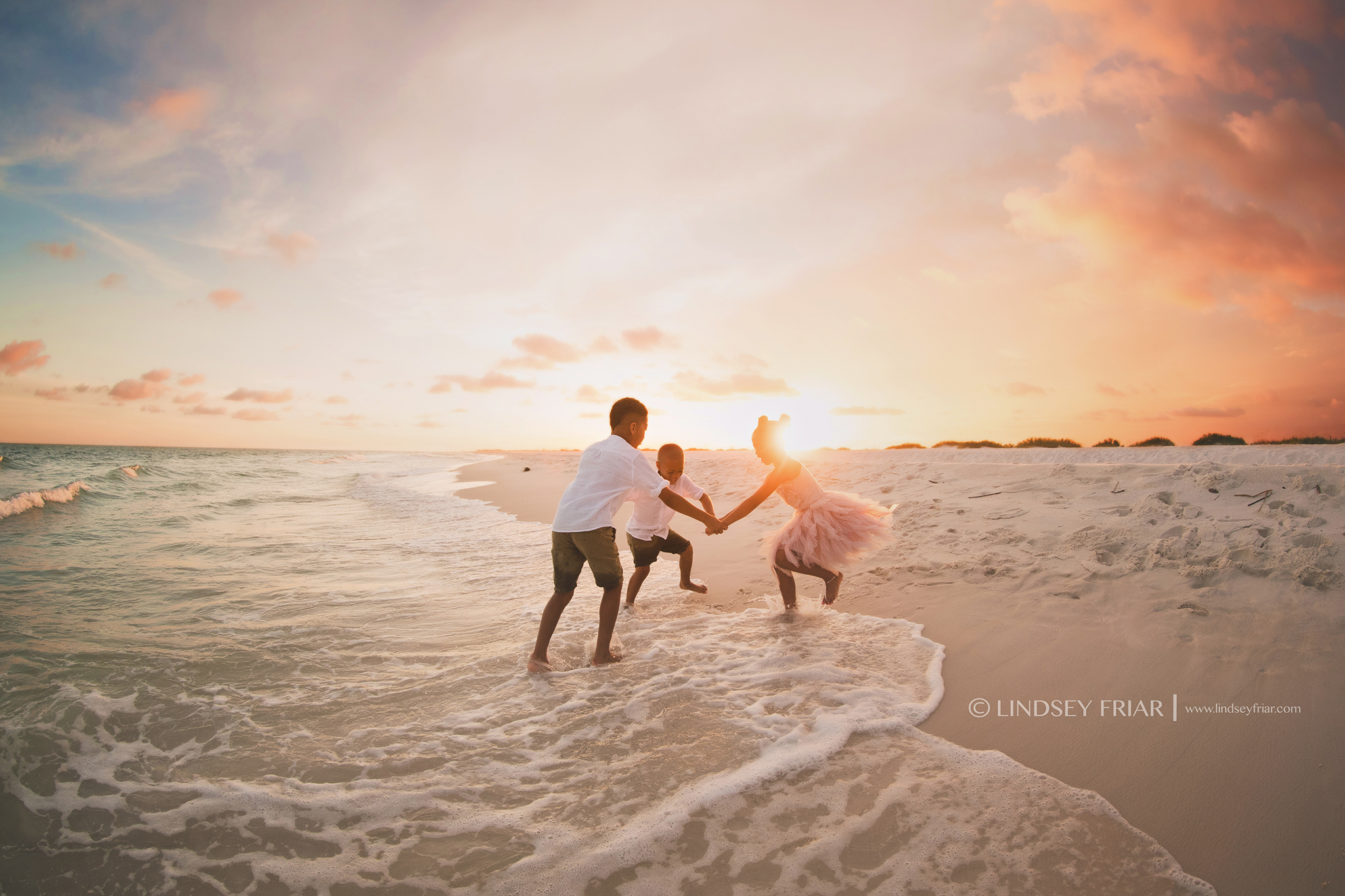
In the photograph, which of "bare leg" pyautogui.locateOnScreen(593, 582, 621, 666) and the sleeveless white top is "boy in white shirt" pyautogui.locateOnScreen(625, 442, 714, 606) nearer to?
the sleeveless white top

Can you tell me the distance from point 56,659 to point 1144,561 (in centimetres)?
956

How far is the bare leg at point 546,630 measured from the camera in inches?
165

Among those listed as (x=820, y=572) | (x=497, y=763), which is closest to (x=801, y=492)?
(x=820, y=572)

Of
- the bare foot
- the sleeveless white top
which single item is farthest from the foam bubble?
the bare foot

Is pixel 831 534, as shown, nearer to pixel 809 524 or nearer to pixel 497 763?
pixel 809 524

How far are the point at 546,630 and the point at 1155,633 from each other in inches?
182

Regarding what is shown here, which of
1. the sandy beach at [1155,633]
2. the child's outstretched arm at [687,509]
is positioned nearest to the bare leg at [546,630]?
the child's outstretched arm at [687,509]

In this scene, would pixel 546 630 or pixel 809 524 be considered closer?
pixel 546 630

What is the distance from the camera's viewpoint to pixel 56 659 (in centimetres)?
446

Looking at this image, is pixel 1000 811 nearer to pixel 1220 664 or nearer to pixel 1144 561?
pixel 1220 664

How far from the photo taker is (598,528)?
4.16m

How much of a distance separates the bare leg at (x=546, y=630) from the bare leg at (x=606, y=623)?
0.31 meters

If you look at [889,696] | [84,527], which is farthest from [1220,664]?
[84,527]

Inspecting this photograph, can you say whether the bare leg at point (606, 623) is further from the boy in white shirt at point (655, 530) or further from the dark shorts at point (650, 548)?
the dark shorts at point (650, 548)
